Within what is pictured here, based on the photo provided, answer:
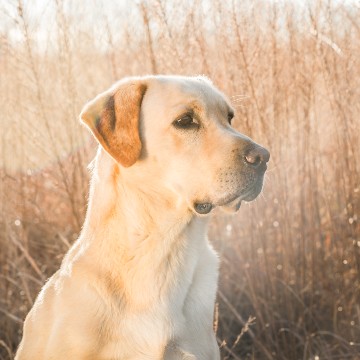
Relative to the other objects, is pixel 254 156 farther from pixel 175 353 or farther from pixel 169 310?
pixel 175 353

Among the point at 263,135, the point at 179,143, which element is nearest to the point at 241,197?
the point at 179,143

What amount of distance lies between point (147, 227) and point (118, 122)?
0.42 meters

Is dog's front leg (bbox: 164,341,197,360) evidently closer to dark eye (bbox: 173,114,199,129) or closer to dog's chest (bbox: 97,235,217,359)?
dog's chest (bbox: 97,235,217,359)

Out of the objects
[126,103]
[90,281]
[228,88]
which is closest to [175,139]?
[126,103]

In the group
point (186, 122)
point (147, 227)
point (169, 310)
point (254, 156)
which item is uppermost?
point (186, 122)

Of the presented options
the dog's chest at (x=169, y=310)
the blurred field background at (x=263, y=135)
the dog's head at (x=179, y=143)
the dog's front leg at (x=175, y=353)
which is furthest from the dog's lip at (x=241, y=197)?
the blurred field background at (x=263, y=135)

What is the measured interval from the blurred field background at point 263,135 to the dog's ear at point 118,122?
3.65ft

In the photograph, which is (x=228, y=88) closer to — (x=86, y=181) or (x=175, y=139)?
(x=86, y=181)

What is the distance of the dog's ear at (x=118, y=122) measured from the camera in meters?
2.99

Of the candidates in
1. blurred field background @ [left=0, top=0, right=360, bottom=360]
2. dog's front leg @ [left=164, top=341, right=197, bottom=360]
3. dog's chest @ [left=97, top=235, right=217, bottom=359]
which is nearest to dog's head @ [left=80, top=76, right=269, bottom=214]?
dog's chest @ [left=97, top=235, right=217, bottom=359]

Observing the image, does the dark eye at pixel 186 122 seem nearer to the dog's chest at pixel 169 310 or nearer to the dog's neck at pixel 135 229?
the dog's neck at pixel 135 229

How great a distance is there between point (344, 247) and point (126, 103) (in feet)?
6.23

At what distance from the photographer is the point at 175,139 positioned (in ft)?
9.98

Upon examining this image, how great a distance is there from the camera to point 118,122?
305 cm
